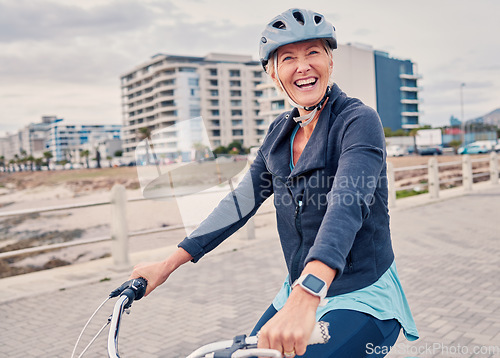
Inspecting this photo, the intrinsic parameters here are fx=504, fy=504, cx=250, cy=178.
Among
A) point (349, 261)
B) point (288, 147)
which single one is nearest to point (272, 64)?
point (288, 147)

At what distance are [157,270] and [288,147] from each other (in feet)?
2.26

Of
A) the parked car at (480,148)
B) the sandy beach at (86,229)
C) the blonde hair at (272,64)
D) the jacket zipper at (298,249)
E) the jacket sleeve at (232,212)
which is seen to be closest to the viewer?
the jacket zipper at (298,249)

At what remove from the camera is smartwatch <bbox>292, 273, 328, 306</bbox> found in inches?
49.0

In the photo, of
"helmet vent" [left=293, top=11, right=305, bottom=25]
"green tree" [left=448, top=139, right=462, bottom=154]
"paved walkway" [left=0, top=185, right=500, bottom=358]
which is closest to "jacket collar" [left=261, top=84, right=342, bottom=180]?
"helmet vent" [left=293, top=11, right=305, bottom=25]

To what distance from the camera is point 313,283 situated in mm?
1255

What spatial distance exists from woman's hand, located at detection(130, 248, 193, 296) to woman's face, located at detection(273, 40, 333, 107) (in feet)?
2.47

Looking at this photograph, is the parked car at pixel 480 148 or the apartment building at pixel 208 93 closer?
the parked car at pixel 480 148

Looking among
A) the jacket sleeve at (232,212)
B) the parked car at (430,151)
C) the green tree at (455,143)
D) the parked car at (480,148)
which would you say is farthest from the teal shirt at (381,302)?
the green tree at (455,143)

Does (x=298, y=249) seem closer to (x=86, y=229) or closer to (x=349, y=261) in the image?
(x=349, y=261)

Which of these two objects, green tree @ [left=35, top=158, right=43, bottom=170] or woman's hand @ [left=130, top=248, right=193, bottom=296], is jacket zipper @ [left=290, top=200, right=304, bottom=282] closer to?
woman's hand @ [left=130, top=248, right=193, bottom=296]

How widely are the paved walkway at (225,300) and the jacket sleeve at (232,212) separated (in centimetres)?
256

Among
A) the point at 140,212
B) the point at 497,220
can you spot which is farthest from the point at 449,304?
the point at 140,212

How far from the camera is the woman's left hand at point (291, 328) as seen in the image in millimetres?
1187

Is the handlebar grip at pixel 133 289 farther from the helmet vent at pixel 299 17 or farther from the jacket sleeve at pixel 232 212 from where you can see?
the helmet vent at pixel 299 17
